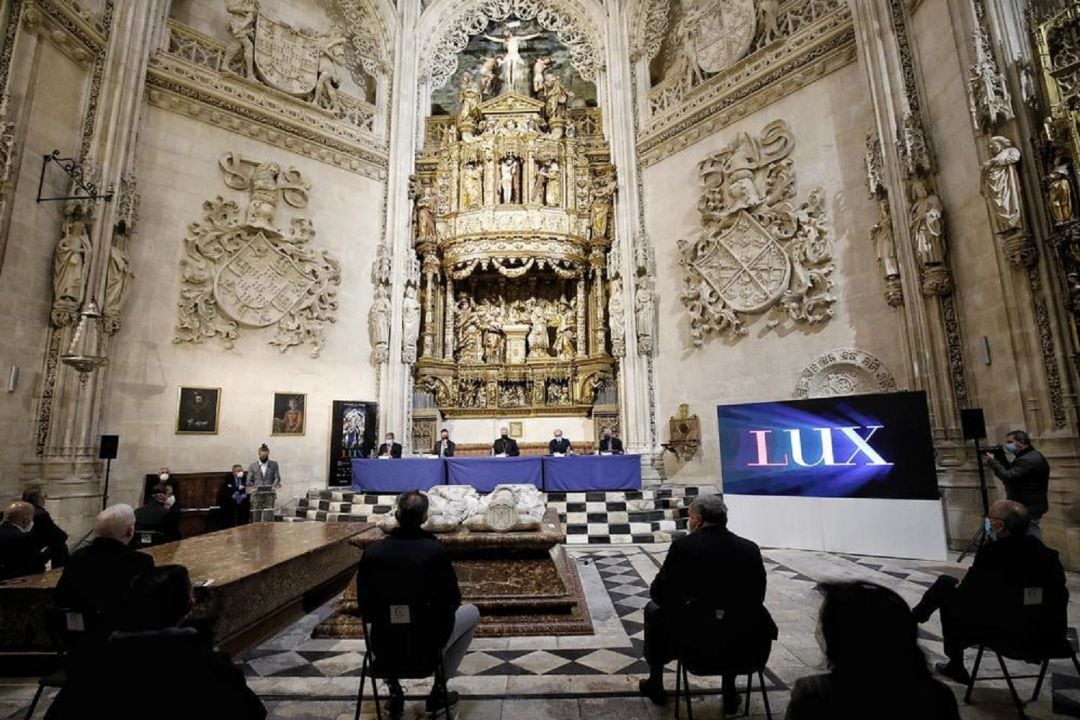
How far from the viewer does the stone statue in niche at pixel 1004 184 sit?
6.61m

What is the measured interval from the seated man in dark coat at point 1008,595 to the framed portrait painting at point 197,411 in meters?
11.3

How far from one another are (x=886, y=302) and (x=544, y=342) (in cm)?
734

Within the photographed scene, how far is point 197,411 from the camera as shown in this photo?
10.5 m

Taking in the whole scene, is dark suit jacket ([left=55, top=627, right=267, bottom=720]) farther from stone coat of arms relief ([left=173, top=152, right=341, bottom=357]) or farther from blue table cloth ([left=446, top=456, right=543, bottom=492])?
stone coat of arms relief ([left=173, top=152, right=341, bottom=357])

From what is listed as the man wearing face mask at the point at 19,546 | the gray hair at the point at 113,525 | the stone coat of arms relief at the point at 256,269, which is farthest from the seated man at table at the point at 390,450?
the gray hair at the point at 113,525

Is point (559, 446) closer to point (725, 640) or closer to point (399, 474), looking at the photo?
point (399, 474)

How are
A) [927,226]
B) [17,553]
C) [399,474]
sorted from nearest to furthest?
[17,553] → [927,226] → [399,474]

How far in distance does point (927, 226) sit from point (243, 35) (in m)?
13.8

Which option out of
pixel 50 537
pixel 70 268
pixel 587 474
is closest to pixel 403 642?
pixel 50 537

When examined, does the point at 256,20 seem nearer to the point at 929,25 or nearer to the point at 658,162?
the point at 658,162

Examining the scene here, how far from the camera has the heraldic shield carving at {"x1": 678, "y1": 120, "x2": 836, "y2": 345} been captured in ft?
33.2

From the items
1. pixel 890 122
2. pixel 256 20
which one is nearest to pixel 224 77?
pixel 256 20

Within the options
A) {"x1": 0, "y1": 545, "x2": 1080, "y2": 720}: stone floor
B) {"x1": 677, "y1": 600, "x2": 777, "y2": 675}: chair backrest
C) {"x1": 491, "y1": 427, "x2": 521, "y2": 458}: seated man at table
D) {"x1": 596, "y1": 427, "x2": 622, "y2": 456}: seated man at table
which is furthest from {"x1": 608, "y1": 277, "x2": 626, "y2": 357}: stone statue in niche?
{"x1": 677, "y1": 600, "x2": 777, "y2": 675}: chair backrest

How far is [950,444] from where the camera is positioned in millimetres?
7750
